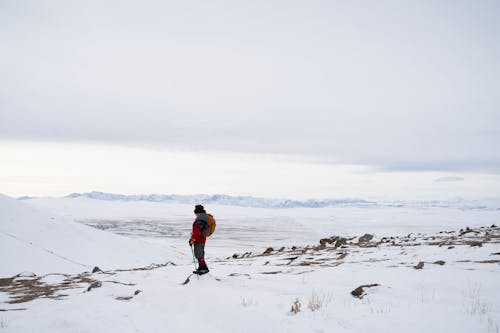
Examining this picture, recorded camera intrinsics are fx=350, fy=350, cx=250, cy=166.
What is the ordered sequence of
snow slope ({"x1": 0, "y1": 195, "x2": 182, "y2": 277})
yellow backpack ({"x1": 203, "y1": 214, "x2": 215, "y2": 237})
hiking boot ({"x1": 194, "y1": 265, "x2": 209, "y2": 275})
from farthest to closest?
snow slope ({"x1": 0, "y1": 195, "x2": 182, "y2": 277})
yellow backpack ({"x1": 203, "y1": 214, "x2": 215, "y2": 237})
hiking boot ({"x1": 194, "y1": 265, "x2": 209, "y2": 275})

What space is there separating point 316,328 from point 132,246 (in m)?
19.0

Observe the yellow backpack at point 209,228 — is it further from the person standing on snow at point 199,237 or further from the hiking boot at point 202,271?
the hiking boot at point 202,271

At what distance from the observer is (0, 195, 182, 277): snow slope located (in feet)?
48.2

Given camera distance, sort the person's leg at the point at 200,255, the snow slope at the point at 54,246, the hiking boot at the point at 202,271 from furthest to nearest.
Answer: the snow slope at the point at 54,246 → the person's leg at the point at 200,255 → the hiking boot at the point at 202,271

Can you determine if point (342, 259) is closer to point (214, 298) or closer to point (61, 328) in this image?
point (214, 298)

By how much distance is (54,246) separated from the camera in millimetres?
16891

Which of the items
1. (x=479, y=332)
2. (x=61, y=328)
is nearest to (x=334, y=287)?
(x=479, y=332)

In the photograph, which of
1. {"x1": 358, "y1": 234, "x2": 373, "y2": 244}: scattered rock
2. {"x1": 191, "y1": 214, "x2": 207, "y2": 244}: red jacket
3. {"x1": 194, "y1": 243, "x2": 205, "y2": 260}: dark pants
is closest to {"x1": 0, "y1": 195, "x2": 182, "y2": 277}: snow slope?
{"x1": 194, "y1": 243, "x2": 205, "y2": 260}: dark pants

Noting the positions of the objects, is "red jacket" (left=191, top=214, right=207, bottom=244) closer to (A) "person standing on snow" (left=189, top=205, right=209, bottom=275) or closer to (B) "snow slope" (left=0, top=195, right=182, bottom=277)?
(A) "person standing on snow" (left=189, top=205, right=209, bottom=275)

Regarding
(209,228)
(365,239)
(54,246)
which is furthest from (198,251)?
(365,239)

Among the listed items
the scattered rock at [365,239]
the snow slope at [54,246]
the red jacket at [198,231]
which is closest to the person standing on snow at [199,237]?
the red jacket at [198,231]

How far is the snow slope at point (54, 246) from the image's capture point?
14.7m

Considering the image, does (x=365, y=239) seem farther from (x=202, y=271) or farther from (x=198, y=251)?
(x=202, y=271)

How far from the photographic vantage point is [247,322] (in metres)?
4.93
